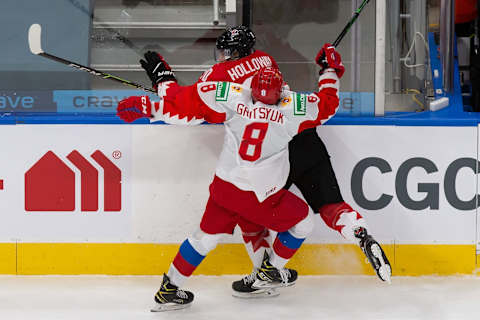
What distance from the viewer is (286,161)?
311cm

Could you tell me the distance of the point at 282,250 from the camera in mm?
3195

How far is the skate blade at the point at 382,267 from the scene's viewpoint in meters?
2.83

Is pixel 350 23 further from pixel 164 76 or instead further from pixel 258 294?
pixel 258 294

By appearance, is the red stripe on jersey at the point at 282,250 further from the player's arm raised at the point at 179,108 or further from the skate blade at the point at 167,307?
the player's arm raised at the point at 179,108

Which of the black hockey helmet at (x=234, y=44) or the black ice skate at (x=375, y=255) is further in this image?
the black hockey helmet at (x=234, y=44)

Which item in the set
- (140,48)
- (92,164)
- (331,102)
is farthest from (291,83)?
(92,164)

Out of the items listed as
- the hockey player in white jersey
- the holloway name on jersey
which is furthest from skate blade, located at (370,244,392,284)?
the holloway name on jersey

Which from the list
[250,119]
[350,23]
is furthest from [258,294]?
[350,23]

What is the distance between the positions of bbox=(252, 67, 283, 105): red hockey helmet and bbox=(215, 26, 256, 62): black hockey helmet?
1.04 ft

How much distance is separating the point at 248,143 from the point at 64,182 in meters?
1.01

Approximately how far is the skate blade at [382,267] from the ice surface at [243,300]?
238 millimetres

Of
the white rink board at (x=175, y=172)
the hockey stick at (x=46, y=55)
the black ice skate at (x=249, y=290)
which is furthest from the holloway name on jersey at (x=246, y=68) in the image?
the black ice skate at (x=249, y=290)

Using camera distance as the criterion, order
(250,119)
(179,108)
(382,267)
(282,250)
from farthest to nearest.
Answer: (282,250) → (179,108) → (250,119) → (382,267)

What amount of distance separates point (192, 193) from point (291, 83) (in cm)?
72
